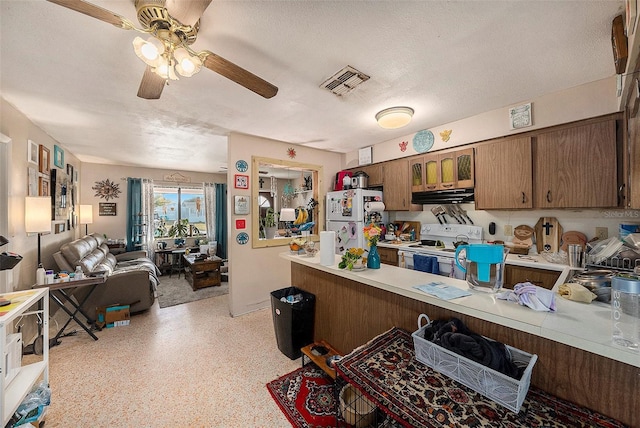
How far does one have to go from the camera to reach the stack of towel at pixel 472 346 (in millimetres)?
933

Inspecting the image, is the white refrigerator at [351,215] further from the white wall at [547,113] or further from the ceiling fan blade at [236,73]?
the ceiling fan blade at [236,73]

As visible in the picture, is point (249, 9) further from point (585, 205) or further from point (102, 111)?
point (585, 205)

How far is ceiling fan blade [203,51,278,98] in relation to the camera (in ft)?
4.59

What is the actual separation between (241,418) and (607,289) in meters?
2.22

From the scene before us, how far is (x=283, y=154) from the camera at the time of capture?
3.83 meters

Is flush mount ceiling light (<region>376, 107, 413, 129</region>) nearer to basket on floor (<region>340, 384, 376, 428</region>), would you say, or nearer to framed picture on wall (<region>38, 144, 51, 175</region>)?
basket on floor (<region>340, 384, 376, 428</region>)

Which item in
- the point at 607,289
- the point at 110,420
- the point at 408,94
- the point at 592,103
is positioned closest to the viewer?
the point at 607,289

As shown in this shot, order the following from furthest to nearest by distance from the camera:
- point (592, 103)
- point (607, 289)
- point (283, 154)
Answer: point (283, 154), point (592, 103), point (607, 289)

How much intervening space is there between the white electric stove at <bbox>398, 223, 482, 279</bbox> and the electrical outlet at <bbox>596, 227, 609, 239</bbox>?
3.22ft

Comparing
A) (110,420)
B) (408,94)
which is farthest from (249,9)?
(110,420)

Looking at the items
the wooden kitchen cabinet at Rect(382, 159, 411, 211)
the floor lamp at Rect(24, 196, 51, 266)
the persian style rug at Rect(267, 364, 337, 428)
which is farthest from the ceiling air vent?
the floor lamp at Rect(24, 196, 51, 266)

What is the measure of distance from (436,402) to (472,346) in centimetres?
27

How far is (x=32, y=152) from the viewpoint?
2.81 meters

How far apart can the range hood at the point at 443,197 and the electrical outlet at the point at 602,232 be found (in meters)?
1.10
